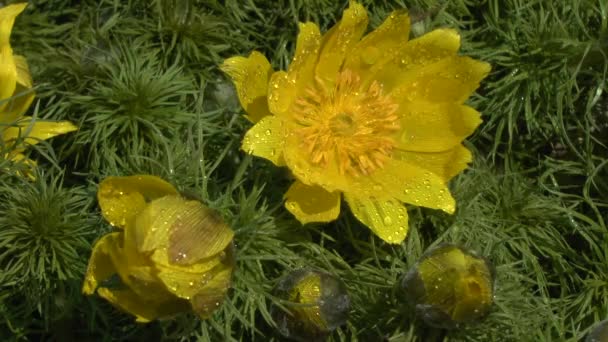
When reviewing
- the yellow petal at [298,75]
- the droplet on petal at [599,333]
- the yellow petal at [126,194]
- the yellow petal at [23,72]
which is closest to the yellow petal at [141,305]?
the yellow petal at [126,194]

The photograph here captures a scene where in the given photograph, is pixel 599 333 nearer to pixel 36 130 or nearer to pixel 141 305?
pixel 141 305

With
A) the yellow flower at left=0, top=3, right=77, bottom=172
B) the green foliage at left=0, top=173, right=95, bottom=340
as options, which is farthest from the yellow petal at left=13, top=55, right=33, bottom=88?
the green foliage at left=0, top=173, right=95, bottom=340

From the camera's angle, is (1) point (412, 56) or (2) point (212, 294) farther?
(1) point (412, 56)

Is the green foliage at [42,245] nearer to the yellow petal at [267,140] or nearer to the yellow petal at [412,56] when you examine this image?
the yellow petal at [267,140]

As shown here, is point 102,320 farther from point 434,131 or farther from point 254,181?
point 434,131

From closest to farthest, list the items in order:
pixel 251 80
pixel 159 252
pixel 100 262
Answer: pixel 159 252 < pixel 100 262 < pixel 251 80

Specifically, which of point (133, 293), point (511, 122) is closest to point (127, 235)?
point (133, 293)

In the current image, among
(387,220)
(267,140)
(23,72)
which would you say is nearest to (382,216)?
(387,220)
